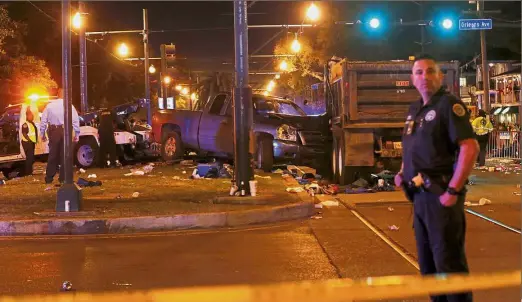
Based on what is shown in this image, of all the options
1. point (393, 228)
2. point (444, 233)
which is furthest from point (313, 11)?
point (444, 233)

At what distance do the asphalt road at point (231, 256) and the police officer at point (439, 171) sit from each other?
1.61 meters

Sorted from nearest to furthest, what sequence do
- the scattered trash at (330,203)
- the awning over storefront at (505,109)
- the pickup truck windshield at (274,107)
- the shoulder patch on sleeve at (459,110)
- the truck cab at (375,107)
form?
the shoulder patch on sleeve at (459,110), the scattered trash at (330,203), the truck cab at (375,107), the pickup truck windshield at (274,107), the awning over storefront at (505,109)

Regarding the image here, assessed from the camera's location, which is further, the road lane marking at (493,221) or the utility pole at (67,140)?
the utility pole at (67,140)

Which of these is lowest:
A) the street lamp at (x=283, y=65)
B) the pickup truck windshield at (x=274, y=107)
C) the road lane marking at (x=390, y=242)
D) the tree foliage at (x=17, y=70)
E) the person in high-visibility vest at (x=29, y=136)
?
the road lane marking at (x=390, y=242)

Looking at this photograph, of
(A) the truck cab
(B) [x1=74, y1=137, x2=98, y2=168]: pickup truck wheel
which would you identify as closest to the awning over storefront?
(A) the truck cab

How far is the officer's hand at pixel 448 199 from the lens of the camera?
14.3ft

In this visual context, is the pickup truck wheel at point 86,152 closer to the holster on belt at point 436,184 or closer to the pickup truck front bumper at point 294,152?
the pickup truck front bumper at point 294,152

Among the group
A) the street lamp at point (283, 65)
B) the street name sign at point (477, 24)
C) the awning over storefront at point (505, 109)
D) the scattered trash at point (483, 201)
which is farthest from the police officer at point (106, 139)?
the awning over storefront at point (505, 109)

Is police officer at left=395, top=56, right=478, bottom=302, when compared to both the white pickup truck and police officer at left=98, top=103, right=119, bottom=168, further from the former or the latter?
police officer at left=98, top=103, right=119, bottom=168

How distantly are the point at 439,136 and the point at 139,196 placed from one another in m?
7.97

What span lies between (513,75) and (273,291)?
39.6 meters

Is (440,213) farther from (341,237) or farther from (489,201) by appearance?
(489,201)

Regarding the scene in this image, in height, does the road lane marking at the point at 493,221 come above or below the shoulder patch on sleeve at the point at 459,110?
below

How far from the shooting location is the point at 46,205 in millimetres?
10547
